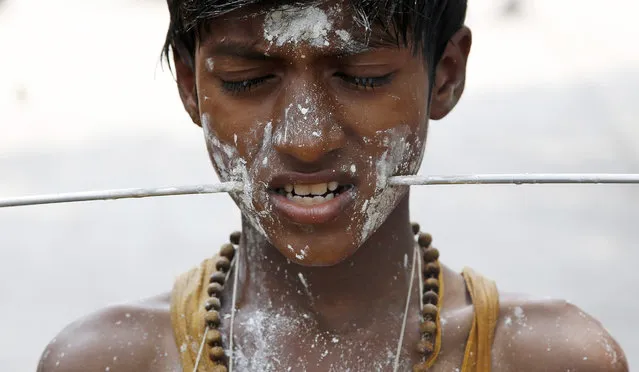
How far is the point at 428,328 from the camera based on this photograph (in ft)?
6.37

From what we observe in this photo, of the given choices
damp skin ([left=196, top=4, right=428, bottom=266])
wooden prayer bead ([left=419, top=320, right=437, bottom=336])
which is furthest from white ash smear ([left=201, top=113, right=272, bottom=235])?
wooden prayer bead ([left=419, top=320, right=437, bottom=336])

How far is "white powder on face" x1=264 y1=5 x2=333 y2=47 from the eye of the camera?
172cm

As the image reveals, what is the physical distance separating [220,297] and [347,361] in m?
0.29

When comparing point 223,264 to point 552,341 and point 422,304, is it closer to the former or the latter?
point 422,304

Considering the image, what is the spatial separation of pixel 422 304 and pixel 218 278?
40 centimetres

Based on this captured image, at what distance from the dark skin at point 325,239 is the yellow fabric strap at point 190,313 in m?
0.02

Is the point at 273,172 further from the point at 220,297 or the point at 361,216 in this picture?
the point at 220,297

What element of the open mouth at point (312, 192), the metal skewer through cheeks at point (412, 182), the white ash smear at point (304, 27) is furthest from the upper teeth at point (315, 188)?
the white ash smear at point (304, 27)

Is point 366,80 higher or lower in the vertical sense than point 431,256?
higher

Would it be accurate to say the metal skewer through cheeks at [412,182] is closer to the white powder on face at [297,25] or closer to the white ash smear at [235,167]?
the white ash smear at [235,167]

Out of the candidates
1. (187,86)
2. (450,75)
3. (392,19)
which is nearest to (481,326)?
(450,75)

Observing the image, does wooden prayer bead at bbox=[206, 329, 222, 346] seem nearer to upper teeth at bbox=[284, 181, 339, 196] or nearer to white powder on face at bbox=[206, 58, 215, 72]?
upper teeth at bbox=[284, 181, 339, 196]

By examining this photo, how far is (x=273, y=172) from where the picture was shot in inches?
69.0

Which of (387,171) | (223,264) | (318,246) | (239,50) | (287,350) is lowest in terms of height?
(287,350)
